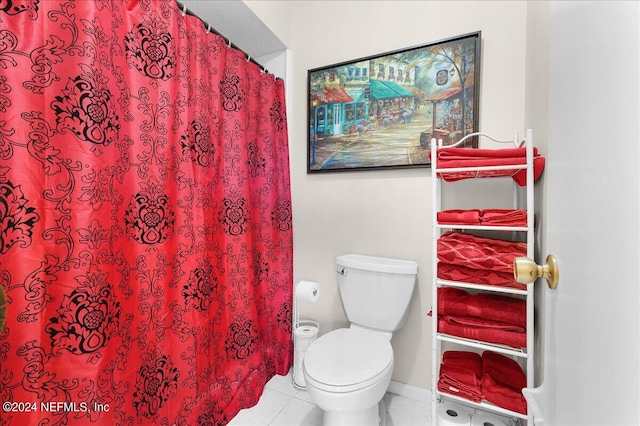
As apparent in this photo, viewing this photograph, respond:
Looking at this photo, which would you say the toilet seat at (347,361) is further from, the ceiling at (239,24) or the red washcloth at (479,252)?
the ceiling at (239,24)

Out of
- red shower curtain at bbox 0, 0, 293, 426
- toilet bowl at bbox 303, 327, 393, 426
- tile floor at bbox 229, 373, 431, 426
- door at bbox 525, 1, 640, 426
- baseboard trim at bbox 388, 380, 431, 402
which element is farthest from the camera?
baseboard trim at bbox 388, 380, 431, 402

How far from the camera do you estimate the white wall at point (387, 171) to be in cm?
136

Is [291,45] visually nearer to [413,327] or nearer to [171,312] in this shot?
[171,312]

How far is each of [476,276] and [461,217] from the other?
24cm

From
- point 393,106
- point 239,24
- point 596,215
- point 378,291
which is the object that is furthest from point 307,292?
point 239,24

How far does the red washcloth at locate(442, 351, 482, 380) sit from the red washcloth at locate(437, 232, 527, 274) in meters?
0.44

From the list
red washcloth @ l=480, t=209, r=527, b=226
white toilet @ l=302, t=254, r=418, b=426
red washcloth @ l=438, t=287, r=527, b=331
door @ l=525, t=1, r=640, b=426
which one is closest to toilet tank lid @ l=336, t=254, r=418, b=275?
white toilet @ l=302, t=254, r=418, b=426

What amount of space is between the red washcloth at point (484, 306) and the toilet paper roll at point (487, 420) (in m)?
0.46

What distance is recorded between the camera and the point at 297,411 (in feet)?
4.63

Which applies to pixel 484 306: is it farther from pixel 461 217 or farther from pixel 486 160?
pixel 486 160

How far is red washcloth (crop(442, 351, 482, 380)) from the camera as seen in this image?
46.4 inches

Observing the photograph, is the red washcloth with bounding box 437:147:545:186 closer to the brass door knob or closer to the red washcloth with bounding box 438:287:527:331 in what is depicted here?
the red washcloth with bounding box 438:287:527:331

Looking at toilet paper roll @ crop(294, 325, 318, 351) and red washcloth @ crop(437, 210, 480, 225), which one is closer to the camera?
red washcloth @ crop(437, 210, 480, 225)

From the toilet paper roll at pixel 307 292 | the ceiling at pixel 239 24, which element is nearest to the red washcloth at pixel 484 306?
the toilet paper roll at pixel 307 292
